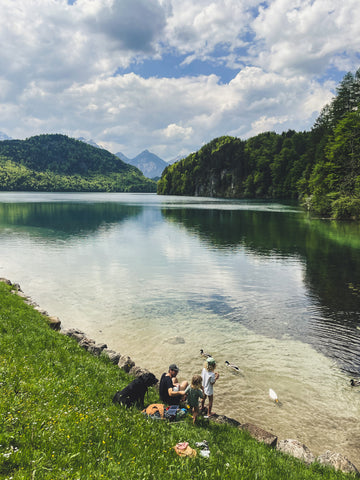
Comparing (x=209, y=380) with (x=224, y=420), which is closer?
(x=224, y=420)

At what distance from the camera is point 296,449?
392 inches

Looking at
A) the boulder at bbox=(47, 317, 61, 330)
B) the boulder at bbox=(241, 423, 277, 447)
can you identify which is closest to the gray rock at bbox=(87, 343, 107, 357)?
the boulder at bbox=(47, 317, 61, 330)

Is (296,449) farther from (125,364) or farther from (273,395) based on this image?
(125,364)

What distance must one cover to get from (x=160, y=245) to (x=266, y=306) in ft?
93.0

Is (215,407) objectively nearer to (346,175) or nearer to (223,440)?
(223,440)

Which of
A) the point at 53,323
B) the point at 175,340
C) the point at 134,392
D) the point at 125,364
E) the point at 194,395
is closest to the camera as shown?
the point at 134,392

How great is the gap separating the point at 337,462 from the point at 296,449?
1.19 m

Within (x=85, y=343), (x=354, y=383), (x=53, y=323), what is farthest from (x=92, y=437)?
(x=354, y=383)

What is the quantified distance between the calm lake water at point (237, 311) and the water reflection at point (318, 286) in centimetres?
12

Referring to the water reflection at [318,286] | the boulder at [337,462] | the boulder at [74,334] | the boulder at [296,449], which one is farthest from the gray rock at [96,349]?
the boulder at [337,462]

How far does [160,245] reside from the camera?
50688mm

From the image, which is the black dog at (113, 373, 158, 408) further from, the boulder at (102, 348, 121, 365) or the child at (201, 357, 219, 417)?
the boulder at (102, 348, 121, 365)

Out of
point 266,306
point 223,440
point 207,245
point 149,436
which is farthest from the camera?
point 207,245

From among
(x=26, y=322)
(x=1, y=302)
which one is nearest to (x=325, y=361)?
(x=26, y=322)
